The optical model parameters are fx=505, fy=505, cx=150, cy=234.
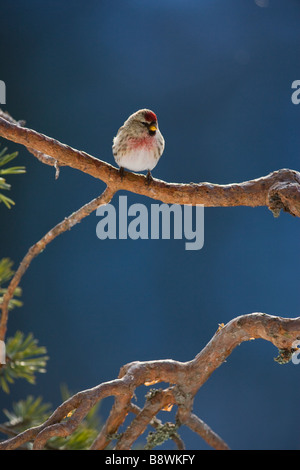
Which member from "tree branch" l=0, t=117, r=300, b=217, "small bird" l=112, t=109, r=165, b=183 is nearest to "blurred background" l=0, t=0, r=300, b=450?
"small bird" l=112, t=109, r=165, b=183

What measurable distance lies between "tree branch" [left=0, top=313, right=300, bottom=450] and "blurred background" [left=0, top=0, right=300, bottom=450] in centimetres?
109

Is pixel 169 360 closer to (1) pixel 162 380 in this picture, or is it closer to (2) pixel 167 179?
(1) pixel 162 380

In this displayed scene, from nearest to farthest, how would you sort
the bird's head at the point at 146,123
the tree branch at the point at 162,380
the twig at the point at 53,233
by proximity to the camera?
the tree branch at the point at 162,380 < the twig at the point at 53,233 < the bird's head at the point at 146,123

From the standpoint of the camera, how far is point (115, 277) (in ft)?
7.16

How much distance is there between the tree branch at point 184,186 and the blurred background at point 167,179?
3.46 ft

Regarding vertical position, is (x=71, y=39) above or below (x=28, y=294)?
above

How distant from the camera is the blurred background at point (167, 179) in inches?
81.5

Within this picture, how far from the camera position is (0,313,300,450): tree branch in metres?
0.86

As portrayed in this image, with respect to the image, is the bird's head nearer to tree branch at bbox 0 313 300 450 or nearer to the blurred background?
tree branch at bbox 0 313 300 450

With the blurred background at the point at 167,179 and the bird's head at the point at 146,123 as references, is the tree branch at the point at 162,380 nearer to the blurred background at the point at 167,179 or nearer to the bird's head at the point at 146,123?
the bird's head at the point at 146,123

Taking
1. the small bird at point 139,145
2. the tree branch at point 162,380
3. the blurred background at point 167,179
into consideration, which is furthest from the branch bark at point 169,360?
the blurred background at point 167,179

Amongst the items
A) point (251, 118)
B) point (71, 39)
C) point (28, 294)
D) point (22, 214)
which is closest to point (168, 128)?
point (251, 118)

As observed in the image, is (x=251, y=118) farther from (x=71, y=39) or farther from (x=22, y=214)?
(x=22, y=214)

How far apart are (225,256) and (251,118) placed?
0.59m
